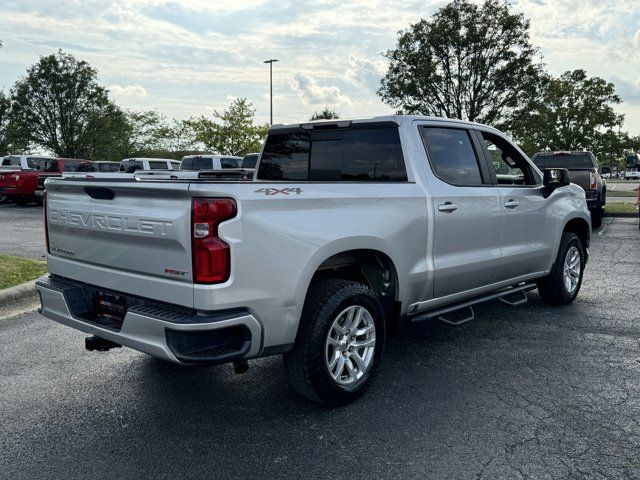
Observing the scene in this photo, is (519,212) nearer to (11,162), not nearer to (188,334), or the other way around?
(188,334)

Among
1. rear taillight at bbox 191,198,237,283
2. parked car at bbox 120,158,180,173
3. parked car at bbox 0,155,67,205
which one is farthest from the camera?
parked car at bbox 120,158,180,173

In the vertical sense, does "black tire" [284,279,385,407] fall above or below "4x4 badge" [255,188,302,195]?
below

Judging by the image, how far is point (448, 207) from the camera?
456cm

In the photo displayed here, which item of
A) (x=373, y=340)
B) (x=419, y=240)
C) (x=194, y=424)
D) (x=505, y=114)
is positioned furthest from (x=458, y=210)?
(x=505, y=114)

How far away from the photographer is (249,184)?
3242 mm

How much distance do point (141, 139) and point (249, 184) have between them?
52599 mm

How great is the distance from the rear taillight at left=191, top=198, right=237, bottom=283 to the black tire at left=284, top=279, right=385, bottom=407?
75cm

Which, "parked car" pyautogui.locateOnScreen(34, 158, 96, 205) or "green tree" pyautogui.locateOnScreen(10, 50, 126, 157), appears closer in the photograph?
"parked car" pyautogui.locateOnScreen(34, 158, 96, 205)

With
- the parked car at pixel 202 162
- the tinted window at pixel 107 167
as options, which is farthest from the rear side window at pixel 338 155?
the tinted window at pixel 107 167

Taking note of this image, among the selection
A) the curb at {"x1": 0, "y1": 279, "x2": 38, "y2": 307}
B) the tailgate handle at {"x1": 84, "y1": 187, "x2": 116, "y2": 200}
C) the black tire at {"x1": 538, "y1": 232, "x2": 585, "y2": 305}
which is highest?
the tailgate handle at {"x1": 84, "y1": 187, "x2": 116, "y2": 200}

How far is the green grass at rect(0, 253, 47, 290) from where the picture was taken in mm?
7164

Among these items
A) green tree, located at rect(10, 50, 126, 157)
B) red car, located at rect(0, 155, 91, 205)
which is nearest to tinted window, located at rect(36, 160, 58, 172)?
red car, located at rect(0, 155, 91, 205)

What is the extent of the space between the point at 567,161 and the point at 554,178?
10.2 meters

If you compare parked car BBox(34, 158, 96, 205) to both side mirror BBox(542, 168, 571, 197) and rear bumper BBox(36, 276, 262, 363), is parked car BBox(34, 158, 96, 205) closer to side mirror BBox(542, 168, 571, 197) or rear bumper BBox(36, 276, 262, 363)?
side mirror BBox(542, 168, 571, 197)
